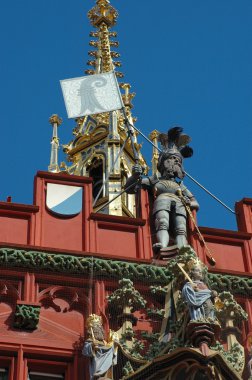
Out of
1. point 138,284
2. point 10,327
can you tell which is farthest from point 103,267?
point 10,327

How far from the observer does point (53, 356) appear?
18047mm

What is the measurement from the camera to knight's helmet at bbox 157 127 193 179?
856 inches

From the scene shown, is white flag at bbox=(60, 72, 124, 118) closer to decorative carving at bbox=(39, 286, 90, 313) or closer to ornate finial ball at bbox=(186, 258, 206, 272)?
decorative carving at bbox=(39, 286, 90, 313)

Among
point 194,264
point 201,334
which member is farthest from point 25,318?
point 201,334

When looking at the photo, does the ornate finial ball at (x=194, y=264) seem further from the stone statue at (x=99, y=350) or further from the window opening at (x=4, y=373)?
the window opening at (x=4, y=373)

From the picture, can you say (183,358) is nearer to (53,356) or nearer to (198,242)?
(53,356)

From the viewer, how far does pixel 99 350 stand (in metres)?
17.5

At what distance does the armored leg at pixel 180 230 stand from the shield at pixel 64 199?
153cm

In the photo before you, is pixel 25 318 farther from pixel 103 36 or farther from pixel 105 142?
pixel 103 36

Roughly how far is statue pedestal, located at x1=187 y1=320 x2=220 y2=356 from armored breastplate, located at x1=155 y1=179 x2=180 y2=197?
4.24 meters

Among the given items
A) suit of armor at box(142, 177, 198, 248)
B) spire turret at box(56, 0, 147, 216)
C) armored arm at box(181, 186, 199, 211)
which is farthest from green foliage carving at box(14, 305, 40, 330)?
spire turret at box(56, 0, 147, 216)

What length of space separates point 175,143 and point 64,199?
246 centimetres

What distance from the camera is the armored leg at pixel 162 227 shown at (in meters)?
20.2

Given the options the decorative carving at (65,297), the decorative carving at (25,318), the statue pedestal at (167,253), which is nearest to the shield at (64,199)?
the statue pedestal at (167,253)
